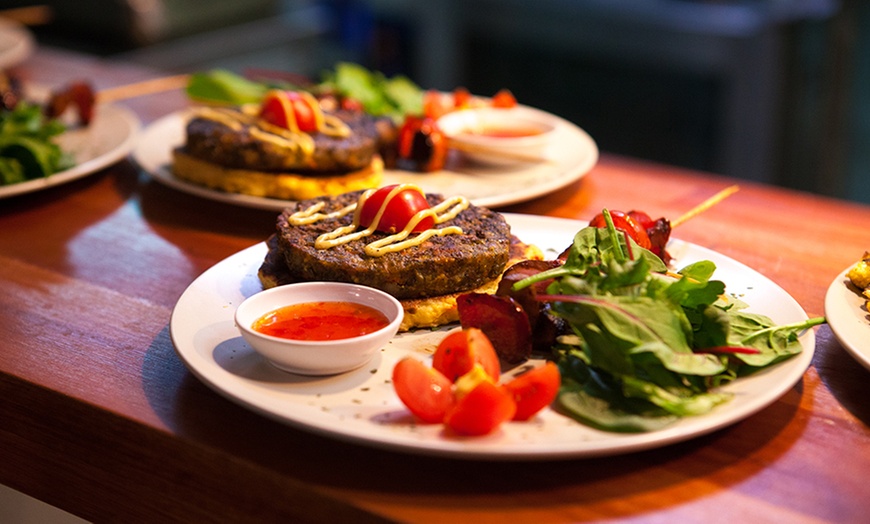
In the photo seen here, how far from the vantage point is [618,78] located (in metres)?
7.05

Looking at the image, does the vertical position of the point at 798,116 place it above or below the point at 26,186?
below

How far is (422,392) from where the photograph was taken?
169 centimetres

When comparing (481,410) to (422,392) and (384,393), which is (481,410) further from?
(384,393)

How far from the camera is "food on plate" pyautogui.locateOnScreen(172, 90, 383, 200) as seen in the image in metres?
3.04

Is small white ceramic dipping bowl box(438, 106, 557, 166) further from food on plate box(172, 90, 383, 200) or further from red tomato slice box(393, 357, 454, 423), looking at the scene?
red tomato slice box(393, 357, 454, 423)

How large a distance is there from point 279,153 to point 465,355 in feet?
4.83

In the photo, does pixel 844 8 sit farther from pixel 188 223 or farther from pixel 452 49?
pixel 188 223

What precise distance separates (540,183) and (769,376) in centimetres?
151

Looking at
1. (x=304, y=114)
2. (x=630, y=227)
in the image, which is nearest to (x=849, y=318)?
(x=630, y=227)

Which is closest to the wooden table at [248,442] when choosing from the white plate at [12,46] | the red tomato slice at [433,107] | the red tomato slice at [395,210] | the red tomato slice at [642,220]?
the red tomato slice at [642,220]

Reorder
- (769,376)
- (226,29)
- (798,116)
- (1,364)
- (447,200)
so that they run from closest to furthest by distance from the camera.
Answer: (769,376) < (1,364) < (447,200) < (798,116) < (226,29)

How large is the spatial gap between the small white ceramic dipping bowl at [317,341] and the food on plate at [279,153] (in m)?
1.05

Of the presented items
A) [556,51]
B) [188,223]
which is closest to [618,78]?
[556,51]

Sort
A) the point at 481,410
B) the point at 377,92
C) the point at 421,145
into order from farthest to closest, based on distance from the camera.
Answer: the point at 377,92
the point at 421,145
the point at 481,410
